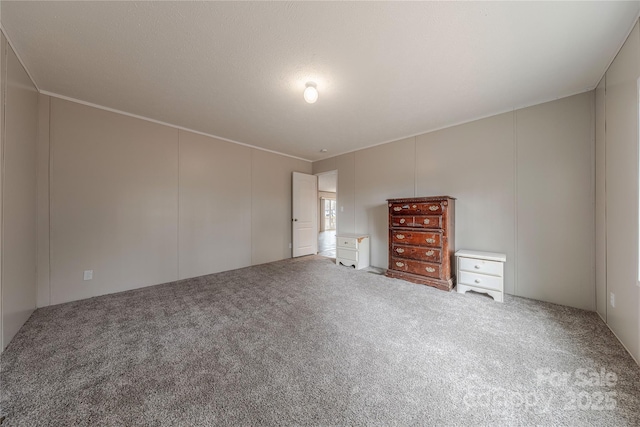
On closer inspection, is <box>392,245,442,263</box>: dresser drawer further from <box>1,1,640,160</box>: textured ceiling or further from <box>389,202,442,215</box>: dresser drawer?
<box>1,1,640,160</box>: textured ceiling

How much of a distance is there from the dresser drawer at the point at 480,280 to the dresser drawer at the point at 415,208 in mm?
901

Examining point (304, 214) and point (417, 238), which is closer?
point (417, 238)

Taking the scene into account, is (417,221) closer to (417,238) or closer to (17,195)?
(417,238)

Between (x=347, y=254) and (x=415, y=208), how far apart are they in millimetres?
1613

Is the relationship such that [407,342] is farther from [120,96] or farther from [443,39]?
[120,96]

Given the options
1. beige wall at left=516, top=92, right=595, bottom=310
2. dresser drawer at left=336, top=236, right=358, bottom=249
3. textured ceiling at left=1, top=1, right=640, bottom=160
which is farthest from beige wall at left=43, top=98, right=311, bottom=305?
beige wall at left=516, top=92, right=595, bottom=310

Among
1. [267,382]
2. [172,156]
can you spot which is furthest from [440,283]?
[172,156]

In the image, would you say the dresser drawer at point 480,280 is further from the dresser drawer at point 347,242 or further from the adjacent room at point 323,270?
the dresser drawer at point 347,242

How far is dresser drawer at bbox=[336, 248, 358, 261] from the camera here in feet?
13.9

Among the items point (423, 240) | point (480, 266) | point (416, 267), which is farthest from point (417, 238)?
point (480, 266)

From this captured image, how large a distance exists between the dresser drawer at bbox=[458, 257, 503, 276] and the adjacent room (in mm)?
21

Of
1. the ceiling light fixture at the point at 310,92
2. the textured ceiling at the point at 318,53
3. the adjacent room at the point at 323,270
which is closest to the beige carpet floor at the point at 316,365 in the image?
the adjacent room at the point at 323,270

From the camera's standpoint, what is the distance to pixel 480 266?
2.83m

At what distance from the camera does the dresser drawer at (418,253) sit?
3158 mm
